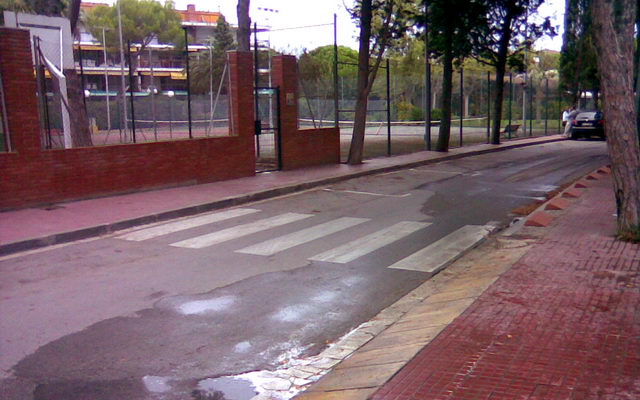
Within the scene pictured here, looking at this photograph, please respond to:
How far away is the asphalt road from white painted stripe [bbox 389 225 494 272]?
0.12 metres

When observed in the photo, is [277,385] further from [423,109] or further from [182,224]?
[423,109]

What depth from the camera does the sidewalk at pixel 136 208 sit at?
419 inches

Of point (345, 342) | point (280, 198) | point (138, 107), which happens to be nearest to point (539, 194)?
point (280, 198)

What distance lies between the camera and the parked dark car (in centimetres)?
3606

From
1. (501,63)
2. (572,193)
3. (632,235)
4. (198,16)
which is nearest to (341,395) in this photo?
(632,235)

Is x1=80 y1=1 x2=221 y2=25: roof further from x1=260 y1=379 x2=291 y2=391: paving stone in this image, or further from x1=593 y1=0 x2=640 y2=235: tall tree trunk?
x1=260 y1=379 x2=291 y2=391: paving stone

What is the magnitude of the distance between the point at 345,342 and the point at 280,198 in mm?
9099

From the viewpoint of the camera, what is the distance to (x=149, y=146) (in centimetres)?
1507

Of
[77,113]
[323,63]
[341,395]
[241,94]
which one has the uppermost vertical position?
[323,63]

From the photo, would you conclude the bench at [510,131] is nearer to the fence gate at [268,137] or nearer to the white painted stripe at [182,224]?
the fence gate at [268,137]

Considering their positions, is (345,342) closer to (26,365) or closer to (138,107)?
(26,365)

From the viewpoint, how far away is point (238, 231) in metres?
11.3

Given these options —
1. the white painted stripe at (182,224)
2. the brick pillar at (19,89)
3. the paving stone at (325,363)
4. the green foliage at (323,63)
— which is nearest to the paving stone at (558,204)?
the white painted stripe at (182,224)

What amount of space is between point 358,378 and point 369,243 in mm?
5192
